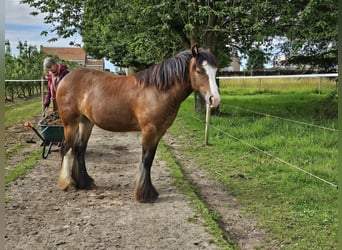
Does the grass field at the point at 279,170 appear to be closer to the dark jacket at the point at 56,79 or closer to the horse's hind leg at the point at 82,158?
the horse's hind leg at the point at 82,158

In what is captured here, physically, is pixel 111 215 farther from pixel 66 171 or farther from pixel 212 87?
pixel 212 87

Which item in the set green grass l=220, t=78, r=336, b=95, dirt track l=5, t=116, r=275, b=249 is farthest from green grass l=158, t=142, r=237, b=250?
green grass l=220, t=78, r=336, b=95

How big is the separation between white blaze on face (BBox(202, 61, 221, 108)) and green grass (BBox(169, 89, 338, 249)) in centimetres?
113

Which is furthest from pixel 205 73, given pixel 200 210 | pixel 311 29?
pixel 311 29

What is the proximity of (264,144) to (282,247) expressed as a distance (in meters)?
3.58

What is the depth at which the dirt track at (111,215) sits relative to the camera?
118 inches

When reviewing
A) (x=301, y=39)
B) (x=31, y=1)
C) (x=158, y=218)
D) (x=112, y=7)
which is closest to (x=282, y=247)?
(x=158, y=218)

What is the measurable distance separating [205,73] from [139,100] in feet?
2.46

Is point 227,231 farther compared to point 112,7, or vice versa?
point 112,7

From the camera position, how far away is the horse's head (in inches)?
140

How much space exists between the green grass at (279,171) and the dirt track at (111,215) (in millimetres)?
262

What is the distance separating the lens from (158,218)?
138 inches

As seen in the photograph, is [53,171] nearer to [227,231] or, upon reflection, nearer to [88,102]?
[88,102]

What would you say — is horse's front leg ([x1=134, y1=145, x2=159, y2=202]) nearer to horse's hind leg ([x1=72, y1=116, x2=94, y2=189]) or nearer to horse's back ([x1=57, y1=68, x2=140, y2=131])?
horse's back ([x1=57, y1=68, x2=140, y2=131])
